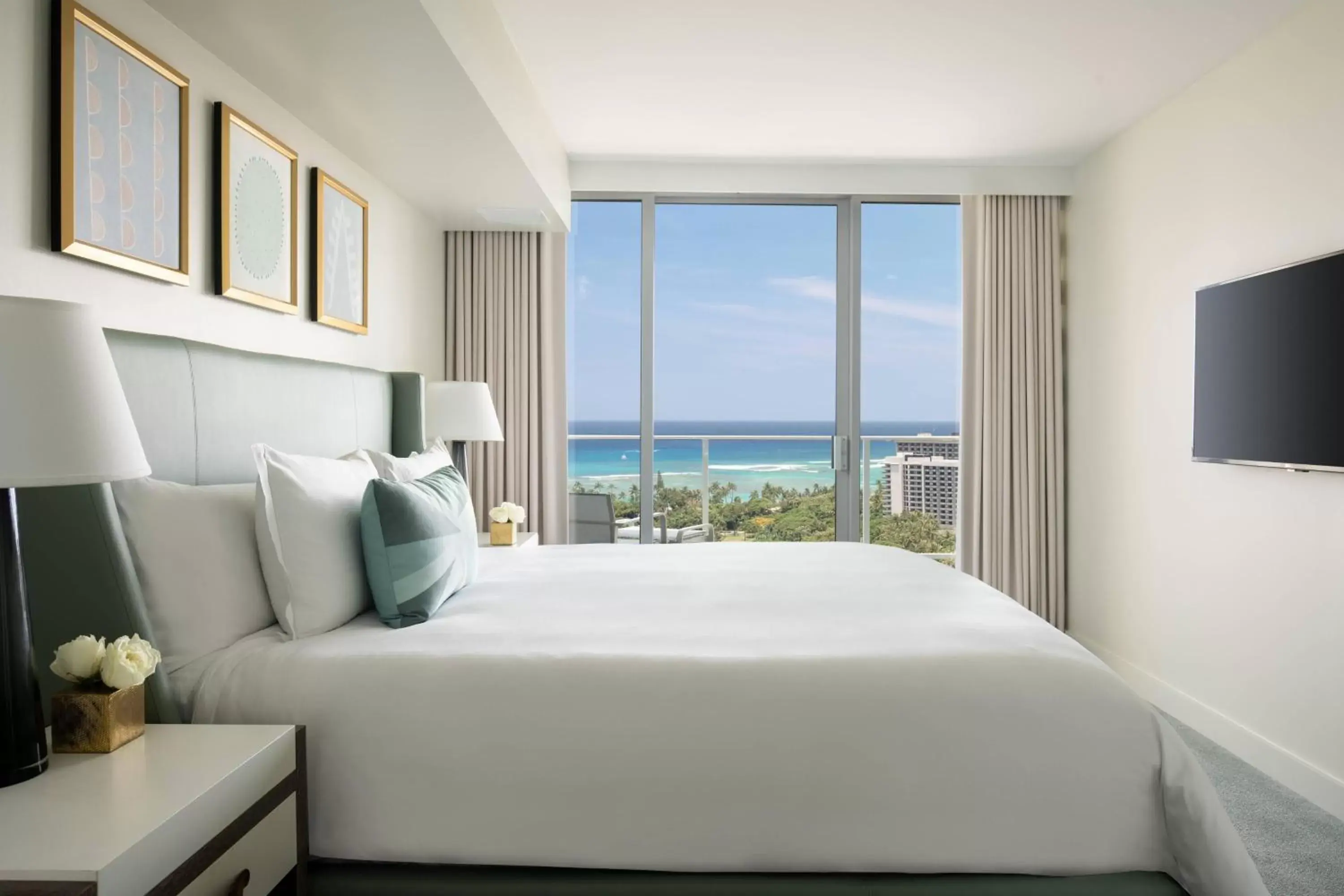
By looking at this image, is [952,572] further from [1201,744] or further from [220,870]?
[220,870]

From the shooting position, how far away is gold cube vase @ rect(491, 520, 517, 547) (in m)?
3.83

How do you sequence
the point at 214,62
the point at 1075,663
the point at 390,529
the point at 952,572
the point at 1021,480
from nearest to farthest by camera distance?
1. the point at 1075,663
2. the point at 390,529
3. the point at 214,62
4. the point at 952,572
5. the point at 1021,480

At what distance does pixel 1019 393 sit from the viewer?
479 cm

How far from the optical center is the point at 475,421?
394cm

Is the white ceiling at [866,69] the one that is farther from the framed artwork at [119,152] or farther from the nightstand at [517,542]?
the nightstand at [517,542]

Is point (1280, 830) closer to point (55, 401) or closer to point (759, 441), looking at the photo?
point (55, 401)

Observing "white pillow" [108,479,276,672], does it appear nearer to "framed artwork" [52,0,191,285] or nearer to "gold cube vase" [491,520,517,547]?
A: "framed artwork" [52,0,191,285]

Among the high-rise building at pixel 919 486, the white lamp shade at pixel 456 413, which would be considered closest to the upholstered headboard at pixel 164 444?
the white lamp shade at pixel 456 413

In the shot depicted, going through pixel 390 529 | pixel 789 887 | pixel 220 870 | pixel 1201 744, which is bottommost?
pixel 1201 744

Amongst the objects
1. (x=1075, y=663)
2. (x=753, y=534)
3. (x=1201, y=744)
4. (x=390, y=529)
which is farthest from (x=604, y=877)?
(x=753, y=534)

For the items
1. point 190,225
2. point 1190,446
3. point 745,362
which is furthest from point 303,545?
point 745,362

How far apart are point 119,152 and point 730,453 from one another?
4197 millimetres

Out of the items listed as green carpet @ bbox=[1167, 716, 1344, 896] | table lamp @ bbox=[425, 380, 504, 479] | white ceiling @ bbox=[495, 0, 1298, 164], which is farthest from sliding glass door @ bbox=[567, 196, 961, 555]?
green carpet @ bbox=[1167, 716, 1344, 896]

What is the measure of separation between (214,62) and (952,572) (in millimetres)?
2777
